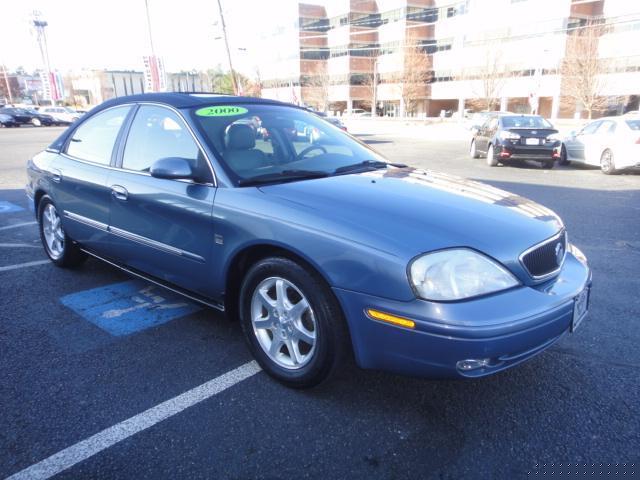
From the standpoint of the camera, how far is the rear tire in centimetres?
1133

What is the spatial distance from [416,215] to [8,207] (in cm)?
755

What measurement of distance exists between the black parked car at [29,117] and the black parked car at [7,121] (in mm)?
290

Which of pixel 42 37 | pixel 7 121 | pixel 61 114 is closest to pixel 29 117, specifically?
pixel 7 121

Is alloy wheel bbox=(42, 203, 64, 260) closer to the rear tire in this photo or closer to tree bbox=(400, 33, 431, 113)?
the rear tire

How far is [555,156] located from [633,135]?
1920 millimetres

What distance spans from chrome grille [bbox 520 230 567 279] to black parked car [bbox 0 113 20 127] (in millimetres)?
42689

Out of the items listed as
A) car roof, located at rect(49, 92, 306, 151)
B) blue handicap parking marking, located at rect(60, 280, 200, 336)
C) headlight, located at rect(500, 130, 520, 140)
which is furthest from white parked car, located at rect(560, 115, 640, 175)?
blue handicap parking marking, located at rect(60, 280, 200, 336)

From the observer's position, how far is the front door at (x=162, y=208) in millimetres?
2949

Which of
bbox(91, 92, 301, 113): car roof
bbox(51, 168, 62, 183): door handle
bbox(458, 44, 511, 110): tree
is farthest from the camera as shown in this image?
bbox(458, 44, 511, 110): tree

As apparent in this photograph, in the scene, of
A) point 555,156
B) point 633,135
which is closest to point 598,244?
point 633,135

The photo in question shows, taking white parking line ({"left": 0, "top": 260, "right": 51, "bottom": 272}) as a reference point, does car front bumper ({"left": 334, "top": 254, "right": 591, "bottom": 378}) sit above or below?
above

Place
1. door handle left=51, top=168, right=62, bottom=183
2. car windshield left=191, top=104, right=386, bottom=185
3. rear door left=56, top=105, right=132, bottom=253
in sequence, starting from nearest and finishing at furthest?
car windshield left=191, top=104, right=386, bottom=185, rear door left=56, top=105, right=132, bottom=253, door handle left=51, top=168, right=62, bottom=183

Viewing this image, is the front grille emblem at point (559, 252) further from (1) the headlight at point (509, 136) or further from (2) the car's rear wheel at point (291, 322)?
(1) the headlight at point (509, 136)

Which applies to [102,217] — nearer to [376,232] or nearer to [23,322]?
[23,322]
